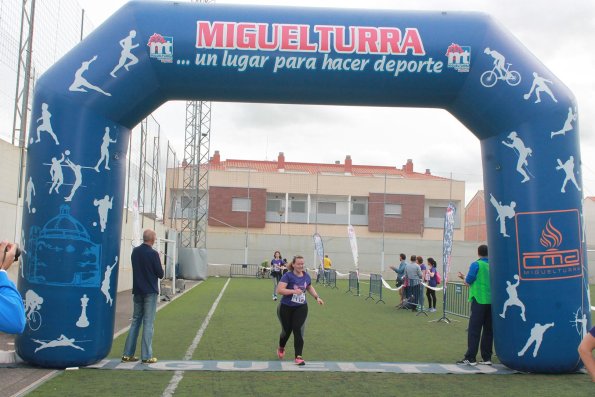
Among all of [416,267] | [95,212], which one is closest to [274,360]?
[95,212]

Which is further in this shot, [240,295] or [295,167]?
[295,167]

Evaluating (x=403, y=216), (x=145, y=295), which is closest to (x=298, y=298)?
(x=145, y=295)

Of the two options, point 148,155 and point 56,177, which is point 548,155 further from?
point 148,155

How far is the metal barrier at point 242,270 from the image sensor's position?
40875 mm

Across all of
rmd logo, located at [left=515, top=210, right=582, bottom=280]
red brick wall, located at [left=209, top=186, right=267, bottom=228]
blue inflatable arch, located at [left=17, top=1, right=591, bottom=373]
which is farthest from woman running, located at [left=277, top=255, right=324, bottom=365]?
red brick wall, located at [left=209, top=186, right=267, bottom=228]

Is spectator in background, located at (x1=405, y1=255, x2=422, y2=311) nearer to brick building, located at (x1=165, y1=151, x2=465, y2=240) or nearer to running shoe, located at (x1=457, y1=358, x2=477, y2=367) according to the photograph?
running shoe, located at (x1=457, y1=358, x2=477, y2=367)

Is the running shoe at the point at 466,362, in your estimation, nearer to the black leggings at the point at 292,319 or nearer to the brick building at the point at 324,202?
the black leggings at the point at 292,319

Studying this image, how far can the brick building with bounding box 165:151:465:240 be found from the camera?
1865 inches

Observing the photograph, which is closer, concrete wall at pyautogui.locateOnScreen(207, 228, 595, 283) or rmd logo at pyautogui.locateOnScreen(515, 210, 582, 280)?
rmd logo at pyautogui.locateOnScreen(515, 210, 582, 280)

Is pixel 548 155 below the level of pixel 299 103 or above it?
below

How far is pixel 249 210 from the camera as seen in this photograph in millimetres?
47531

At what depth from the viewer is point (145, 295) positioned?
868 centimetres

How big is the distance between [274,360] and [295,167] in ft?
172

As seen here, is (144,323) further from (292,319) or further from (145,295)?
(292,319)
